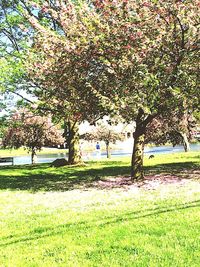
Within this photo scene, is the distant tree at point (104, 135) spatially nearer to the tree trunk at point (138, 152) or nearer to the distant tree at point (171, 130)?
the distant tree at point (171, 130)

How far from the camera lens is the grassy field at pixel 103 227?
793 centimetres

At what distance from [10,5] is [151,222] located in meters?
29.7

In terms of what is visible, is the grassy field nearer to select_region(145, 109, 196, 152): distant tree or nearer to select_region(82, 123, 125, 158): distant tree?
select_region(145, 109, 196, 152): distant tree

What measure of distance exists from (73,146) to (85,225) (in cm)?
2661

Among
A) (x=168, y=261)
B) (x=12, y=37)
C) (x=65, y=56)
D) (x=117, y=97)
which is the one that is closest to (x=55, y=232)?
(x=168, y=261)

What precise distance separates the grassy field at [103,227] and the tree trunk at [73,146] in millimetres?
18226

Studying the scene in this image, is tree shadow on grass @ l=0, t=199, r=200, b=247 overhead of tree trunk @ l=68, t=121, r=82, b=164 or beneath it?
beneath

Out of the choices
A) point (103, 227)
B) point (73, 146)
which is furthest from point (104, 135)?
point (103, 227)

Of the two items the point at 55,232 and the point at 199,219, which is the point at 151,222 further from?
the point at 55,232

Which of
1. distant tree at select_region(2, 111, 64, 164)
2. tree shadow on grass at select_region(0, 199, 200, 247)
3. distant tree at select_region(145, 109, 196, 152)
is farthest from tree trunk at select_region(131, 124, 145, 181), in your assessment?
distant tree at select_region(2, 111, 64, 164)

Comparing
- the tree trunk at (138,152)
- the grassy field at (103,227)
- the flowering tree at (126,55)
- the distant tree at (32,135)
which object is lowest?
the grassy field at (103,227)

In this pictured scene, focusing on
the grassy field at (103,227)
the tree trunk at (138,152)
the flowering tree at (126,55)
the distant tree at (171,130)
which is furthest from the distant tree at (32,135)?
the grassy field at (103,227)

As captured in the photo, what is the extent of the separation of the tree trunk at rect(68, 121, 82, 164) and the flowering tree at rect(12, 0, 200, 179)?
16.7m

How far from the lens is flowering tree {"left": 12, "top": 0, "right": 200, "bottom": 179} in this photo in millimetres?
18281
